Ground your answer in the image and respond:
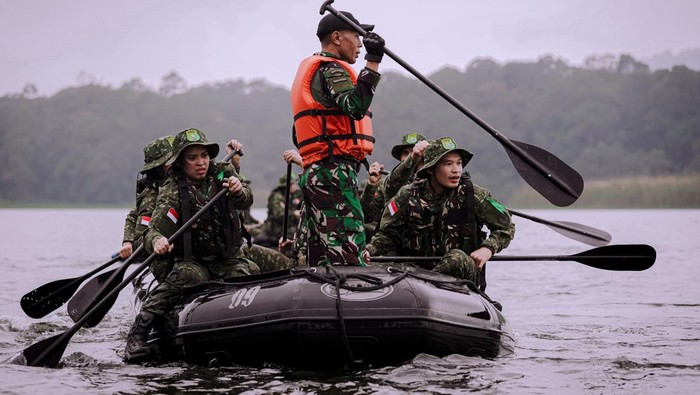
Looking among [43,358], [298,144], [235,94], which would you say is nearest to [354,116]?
[298,144]

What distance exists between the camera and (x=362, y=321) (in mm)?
6293

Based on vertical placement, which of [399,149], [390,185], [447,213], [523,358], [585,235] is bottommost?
[523,358]

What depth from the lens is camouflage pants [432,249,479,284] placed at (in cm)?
759

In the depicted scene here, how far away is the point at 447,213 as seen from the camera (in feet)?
26.6

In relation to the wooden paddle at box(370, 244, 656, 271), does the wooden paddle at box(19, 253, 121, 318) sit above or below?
below

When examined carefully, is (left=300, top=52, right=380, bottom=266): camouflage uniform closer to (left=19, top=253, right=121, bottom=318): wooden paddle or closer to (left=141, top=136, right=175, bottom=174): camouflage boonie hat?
(left=141, top=136, right=175, bottom=174): camouflage boonie hat

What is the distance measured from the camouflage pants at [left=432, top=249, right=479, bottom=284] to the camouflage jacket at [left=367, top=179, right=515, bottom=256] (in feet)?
0.83

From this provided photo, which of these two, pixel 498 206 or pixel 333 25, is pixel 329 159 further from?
pixel 498 206

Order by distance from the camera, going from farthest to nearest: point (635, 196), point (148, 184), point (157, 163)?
1. point (635, 196)
2. point (148, 184)
3. point (157, 163)

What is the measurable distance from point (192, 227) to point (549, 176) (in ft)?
9.08

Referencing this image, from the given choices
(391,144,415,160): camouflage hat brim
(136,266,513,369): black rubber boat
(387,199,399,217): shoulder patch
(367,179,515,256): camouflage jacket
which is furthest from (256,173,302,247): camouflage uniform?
(136,266,513,369): black rubber boat

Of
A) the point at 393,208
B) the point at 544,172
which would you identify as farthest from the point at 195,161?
the point at 544,172

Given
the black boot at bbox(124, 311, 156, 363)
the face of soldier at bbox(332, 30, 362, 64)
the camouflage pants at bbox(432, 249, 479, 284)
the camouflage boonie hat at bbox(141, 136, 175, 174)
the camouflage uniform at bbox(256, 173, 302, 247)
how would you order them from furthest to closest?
1. the camouflage uniform at bbox(256, 173, 302, 247)
2. the camouflage boonie hat at bbox(141, 136, 175, 174)
3. the camouflage pants at bbox(432, 249, 479, 284)
4. the black boot at bbox(124, 311, 156, 363)
5. the face of soldier at bbox(332, 30, 362, 64)

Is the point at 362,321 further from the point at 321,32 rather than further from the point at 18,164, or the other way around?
the point at 18,164
